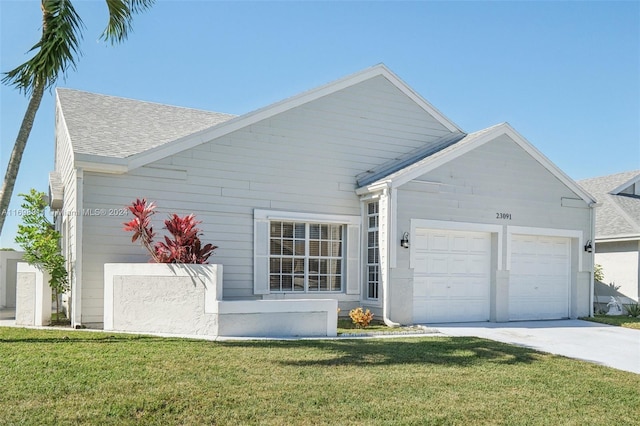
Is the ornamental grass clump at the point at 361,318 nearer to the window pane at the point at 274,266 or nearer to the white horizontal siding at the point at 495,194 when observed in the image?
the window pane at the point at 274,266

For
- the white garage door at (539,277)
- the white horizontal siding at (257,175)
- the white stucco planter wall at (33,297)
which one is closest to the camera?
the white horizontal siding at (257,175)

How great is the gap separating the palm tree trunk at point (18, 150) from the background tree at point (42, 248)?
2.99 metres

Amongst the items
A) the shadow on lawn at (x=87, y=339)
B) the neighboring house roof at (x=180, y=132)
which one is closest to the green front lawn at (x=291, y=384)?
the shadow on lawn at (x=87, y=339)

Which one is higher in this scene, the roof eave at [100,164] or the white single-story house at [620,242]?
the roof eave at [100,164]

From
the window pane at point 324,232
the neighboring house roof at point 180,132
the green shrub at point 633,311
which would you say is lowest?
the green shrub at point 633,311

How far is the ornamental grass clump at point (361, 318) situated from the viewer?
41.3ft

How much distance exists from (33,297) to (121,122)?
488 cm

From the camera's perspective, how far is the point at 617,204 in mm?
21125

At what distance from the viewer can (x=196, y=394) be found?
20.7 ft

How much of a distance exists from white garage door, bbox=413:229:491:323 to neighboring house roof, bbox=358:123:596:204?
1.54 m

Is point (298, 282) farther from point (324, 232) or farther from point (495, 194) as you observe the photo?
point (495, 194)

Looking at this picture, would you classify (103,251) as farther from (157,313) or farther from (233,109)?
(233,109)

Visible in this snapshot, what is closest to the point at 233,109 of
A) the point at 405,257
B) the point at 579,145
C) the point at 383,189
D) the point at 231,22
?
the point at 231,22

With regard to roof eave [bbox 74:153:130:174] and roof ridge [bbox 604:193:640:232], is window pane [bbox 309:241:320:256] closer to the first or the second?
roof eave [bbox 74:153:130:174]
